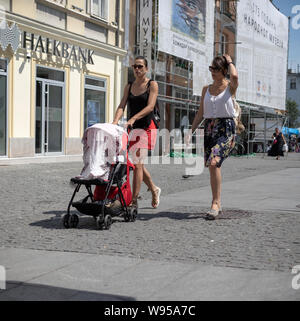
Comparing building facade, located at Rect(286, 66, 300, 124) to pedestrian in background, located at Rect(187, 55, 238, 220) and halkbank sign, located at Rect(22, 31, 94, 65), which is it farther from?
pedestrian in background, located at Rect(187, 55, 238, 220)

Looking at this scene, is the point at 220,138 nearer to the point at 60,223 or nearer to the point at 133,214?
the point at 133,214

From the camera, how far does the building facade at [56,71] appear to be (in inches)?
565

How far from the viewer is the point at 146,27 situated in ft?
65.5

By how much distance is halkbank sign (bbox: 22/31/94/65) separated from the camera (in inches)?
589

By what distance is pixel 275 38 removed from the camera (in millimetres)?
33469

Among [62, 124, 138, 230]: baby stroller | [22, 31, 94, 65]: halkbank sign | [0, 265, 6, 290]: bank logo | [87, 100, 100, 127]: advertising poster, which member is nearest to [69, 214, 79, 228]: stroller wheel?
[62, 124, 138, 230]: baby stroller

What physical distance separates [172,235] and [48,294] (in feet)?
6.63

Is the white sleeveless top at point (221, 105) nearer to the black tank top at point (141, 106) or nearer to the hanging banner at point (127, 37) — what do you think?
the black tank top at point (141, 106)

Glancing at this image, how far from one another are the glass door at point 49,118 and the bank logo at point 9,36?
166 centimetres

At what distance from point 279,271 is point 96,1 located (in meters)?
16.2

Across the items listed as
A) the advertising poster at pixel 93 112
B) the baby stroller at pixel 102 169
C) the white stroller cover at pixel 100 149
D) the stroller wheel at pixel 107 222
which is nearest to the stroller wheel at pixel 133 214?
the baby stroller at pixel 102 169

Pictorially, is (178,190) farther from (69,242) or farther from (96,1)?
(96,1)

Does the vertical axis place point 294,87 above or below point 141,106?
above

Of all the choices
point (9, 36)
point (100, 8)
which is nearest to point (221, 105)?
point (9, 36)
